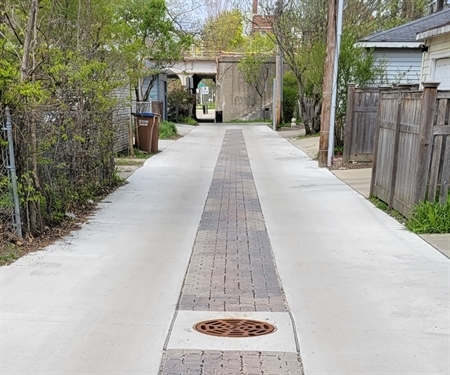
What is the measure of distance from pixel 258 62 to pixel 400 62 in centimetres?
1914

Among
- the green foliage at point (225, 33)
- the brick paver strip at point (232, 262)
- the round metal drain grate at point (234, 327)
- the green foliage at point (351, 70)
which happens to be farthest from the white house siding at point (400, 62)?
the green foliage at point (225, 33)

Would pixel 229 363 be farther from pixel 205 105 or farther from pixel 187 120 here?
pixel 205 105

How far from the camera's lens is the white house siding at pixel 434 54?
11047mm

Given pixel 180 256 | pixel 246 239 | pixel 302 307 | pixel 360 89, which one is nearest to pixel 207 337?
pixel 302 307

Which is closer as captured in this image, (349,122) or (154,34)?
(349,122)

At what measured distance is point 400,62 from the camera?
643 inches

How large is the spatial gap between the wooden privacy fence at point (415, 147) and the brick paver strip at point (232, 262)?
213cm

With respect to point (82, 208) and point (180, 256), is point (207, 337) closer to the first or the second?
point (180, 256)

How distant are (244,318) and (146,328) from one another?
0.80 m

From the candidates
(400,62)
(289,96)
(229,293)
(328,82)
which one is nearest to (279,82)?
(289,96)

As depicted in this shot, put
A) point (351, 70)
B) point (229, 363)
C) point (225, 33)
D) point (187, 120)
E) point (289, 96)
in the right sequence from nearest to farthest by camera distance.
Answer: point (229, 363) < point (351, 70) < point (289, 96) < point (187, 120) < point (225, 33)

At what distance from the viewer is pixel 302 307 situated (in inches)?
172

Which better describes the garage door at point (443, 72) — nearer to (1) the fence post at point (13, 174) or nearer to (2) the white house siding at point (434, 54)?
(2) the white house siding at point (434, 54)

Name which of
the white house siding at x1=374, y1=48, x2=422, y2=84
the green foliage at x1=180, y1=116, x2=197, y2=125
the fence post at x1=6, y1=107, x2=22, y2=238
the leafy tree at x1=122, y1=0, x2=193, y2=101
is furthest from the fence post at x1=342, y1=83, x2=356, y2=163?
the green foliage at x1=180, y1=116, x2=197, y2=125
